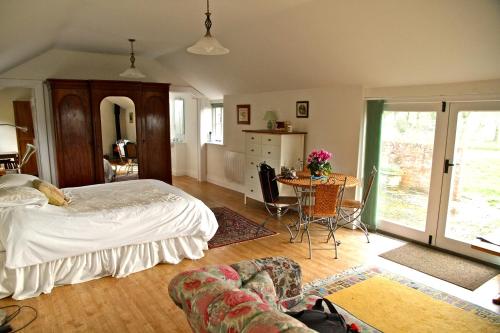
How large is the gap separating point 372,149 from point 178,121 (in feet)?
17.4

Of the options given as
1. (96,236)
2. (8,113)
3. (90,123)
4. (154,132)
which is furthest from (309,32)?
(8,113)

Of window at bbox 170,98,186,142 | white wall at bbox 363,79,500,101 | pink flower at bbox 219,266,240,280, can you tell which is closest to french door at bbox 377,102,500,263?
white wall at bbox 363,79,500,101

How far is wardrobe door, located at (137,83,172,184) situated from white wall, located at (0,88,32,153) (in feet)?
7.09

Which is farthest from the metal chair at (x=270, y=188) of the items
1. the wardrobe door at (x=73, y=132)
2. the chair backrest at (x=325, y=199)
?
the wardrobe door at (x=73, y=132)

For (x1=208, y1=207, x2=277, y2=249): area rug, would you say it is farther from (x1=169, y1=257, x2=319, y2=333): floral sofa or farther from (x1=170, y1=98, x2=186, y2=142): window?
(x1=170, y1=98, x2=186, y2=142): window

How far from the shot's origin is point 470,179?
3.62 m

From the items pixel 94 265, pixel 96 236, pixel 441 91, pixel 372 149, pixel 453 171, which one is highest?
pixel 441 91

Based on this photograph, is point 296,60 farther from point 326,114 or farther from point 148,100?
point 148,100

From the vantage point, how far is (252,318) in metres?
1.18

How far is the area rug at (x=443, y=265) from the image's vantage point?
318cm

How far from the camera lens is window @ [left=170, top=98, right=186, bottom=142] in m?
8.25

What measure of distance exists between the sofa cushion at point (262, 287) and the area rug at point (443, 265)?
2.25 meters

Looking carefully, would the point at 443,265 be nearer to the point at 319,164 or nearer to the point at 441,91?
the point at 319,164

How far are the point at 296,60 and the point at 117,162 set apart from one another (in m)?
3.45
